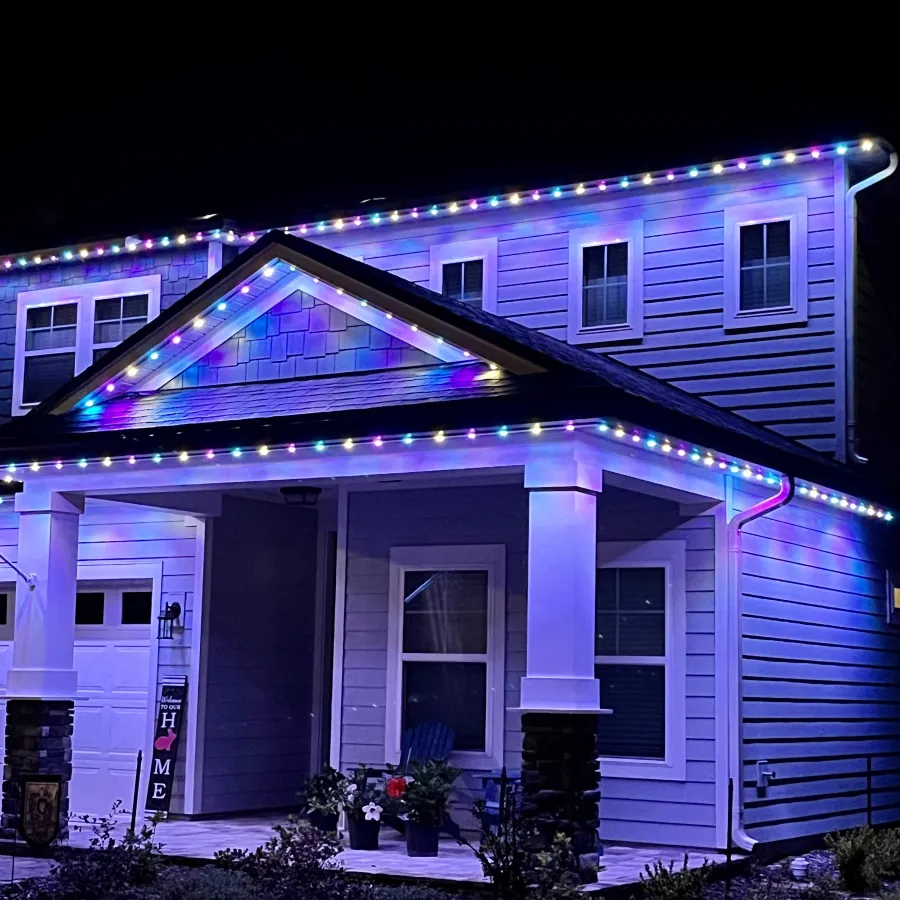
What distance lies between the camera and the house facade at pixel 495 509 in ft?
33.8

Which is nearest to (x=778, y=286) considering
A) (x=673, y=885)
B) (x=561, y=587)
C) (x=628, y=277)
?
(x=628, y=277)

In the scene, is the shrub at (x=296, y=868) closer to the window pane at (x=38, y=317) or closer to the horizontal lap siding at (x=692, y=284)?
the horizontal lap siding at (x=692, y=284)

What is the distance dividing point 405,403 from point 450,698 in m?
3.03

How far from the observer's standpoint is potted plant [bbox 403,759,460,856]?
34.3 ft

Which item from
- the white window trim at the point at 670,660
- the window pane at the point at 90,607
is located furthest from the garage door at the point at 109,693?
the white window trim at the point at 670,660

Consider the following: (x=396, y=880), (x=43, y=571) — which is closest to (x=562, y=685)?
(x=396, y=880)

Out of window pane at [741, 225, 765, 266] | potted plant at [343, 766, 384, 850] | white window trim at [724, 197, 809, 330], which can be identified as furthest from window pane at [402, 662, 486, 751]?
window pane at [741, 225, 765, 266]

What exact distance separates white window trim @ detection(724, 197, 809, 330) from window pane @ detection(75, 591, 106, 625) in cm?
650

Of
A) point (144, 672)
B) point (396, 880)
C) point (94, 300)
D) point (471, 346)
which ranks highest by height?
A: point (94, 300)

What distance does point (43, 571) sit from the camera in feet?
38.3

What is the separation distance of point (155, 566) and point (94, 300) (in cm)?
370

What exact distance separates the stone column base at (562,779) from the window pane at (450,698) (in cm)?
241

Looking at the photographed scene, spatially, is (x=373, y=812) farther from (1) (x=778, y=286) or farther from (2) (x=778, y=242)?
(2) (x=778, y=242)

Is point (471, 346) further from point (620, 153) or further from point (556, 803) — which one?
point (620, 153)
